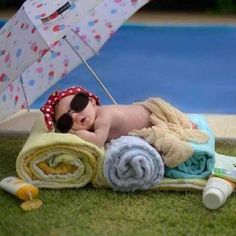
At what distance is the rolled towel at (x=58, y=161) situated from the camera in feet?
8.40

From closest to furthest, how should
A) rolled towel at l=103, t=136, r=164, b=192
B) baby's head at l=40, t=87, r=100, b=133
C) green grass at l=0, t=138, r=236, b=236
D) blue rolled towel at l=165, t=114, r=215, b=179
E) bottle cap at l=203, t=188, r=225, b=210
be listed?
green grass at l=0, t=138, r=236, b=236, bottle cap at l=203, t=188, r=225, b=210, rolled towel at l=103, t=136, r=164, b=192, blue rolled towel at l=165, t=114, r=215, b=179, baby's head at l=40, t=87, r=100, b=133

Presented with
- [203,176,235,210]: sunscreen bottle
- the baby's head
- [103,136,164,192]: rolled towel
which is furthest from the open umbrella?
[203,176,235,210]: sunscreen bottle

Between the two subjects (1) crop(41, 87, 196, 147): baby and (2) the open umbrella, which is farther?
(1) crop(41, 87, 196, 147): baby

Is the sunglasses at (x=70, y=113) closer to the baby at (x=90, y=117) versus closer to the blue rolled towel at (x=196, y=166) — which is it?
the baby at (x=90, y=117)

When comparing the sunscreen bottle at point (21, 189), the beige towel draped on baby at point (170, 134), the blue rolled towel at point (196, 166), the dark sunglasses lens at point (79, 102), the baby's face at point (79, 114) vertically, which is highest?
the dark sunglasses lens at point (79, 102)

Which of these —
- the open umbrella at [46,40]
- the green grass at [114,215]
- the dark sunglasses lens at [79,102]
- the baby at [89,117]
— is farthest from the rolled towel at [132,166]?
the open umbrella at [46,40]

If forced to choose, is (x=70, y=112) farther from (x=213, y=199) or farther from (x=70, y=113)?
(x=213, y=199)

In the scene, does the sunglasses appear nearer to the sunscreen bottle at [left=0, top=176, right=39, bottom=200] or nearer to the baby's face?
the baby's face

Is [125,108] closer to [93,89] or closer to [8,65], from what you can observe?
[8,65]

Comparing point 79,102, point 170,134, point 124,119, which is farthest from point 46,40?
point 170,134

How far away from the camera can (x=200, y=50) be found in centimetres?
564

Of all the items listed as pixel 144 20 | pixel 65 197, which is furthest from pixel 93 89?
pixel 144 20

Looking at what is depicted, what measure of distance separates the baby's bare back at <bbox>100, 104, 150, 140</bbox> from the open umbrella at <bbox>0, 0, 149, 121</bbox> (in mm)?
387

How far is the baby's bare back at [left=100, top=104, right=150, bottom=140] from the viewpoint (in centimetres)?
279
